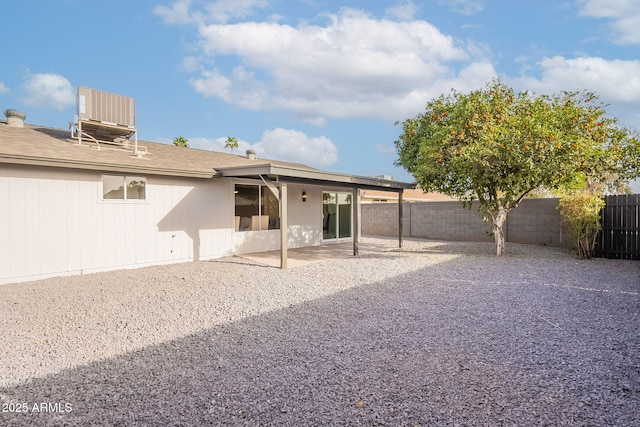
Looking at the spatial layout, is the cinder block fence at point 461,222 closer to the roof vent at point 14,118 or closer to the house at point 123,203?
the house at point 123,203

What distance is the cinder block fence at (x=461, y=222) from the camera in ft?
41.5

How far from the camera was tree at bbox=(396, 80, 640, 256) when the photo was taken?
8781mm

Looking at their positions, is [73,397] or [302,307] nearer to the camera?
[73,397]

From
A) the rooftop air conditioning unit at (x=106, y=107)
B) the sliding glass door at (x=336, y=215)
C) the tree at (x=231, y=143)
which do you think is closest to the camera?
the rooftop air conditioning unit at (x=106, y=107)

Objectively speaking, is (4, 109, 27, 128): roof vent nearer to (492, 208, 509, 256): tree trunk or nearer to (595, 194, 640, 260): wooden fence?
(492, 208, 509, 256): tree trunk

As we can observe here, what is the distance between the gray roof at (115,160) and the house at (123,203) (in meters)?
0.02

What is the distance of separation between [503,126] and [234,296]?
7.83 m

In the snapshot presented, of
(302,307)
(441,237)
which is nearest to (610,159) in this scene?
(441,237)

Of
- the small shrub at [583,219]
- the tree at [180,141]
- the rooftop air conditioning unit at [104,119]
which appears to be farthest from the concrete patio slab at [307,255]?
the tree at [180,141]

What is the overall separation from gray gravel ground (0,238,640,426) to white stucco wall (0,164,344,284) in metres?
0.68

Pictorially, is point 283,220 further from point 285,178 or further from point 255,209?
point 255,209

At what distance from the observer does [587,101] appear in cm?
971

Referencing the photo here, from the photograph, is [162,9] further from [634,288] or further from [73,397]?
[634,288]

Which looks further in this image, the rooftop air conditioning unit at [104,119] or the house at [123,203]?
the rooftop air conditioning unit at [104,119]
